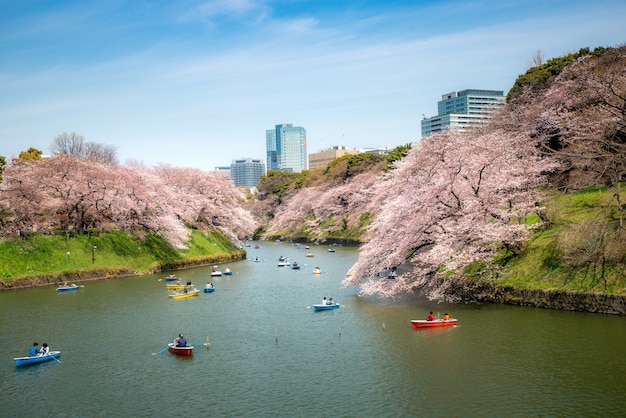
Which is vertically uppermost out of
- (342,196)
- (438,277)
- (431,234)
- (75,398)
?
(342,196)

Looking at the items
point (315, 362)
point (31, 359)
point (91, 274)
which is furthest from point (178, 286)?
point (315, 362)

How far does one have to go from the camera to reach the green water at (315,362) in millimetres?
21281

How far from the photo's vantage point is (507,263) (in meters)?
38.1

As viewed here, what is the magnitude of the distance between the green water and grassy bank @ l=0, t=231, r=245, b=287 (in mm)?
11552

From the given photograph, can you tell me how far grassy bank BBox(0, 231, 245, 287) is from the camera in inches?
2053

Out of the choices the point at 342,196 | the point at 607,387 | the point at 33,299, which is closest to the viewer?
the point at 607,387

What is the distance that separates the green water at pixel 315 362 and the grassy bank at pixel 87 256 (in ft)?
37.9

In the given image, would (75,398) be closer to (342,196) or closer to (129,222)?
(129,222)

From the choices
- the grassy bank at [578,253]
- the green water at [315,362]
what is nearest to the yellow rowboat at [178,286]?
the green water at [315,362]

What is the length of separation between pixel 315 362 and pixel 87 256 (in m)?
40.3

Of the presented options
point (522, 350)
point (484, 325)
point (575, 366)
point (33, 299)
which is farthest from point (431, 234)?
point (33, 299)

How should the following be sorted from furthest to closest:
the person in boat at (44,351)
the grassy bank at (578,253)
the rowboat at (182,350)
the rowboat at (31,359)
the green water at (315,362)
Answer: the grassy bank at (578,253)
the rowboat at (182,350)
the person in boat at (44,351)
the rowboat at (31,359)
the green water at (315,362)

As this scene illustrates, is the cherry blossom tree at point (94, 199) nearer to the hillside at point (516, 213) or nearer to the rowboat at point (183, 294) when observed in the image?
the rowboat at point (183, 294)

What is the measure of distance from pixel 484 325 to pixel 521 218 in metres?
12.1
